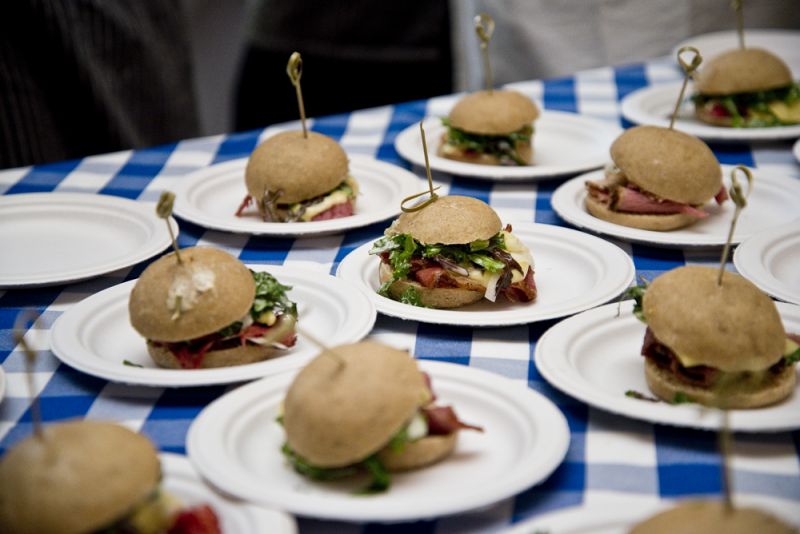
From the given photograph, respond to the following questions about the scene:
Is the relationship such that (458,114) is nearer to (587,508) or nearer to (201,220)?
(201,220)

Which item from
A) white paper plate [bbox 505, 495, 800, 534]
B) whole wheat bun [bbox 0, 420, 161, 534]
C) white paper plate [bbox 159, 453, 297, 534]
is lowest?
white paper plate [bbox 505, 495, 800, 534]

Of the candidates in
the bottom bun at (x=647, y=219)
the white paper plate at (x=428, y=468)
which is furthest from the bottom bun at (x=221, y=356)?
the bottom bun at (x=647, y=219)

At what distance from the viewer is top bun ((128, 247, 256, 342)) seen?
2658 millimetres

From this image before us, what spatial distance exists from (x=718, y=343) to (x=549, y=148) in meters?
2.48

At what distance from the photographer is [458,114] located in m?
4.45

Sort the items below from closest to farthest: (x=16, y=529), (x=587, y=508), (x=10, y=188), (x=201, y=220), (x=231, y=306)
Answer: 1. (x=16, y=529)
2. (x=587, y=508)
3. (x=231, y=306)
4. (x=201, y=220)
5. (x=10, y=188)

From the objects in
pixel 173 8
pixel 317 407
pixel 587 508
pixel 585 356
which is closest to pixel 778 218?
pixel 585 356

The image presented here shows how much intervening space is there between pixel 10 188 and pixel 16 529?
282cm

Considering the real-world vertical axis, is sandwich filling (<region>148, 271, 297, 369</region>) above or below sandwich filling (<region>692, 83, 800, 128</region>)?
above

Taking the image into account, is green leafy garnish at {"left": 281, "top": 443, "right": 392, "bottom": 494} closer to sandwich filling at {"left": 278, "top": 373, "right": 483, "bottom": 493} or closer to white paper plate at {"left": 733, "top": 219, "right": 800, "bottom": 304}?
sandwich filling at {"left": 278, "top": 373, "right": 483, "bottom": 493}

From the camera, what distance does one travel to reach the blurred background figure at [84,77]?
211 inches

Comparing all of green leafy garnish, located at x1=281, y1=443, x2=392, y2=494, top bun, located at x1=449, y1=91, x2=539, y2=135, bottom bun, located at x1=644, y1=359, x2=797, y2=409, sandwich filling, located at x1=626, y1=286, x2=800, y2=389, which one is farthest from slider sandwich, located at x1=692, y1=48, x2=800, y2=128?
green leafy garnish, located at x1=281, y1=443, x2=392, y2=494

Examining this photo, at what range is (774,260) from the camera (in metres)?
3.24

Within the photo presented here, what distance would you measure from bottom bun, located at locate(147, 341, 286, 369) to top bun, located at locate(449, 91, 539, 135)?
200 centimetres
